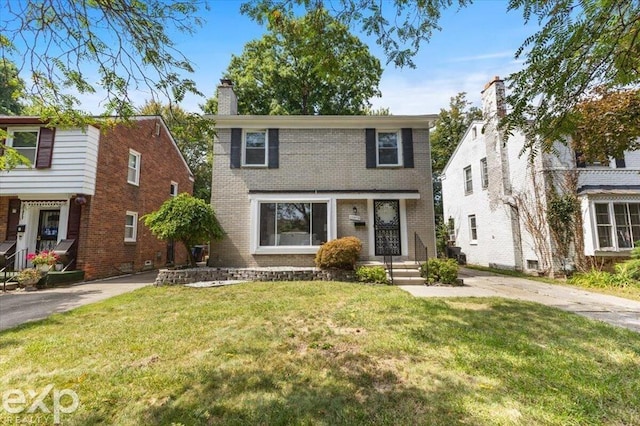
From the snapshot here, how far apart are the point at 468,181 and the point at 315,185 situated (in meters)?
10.3

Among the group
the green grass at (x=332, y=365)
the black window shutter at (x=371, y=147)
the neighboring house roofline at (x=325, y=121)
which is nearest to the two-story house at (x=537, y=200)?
the neighboring house roofline at (x=325, y=121)

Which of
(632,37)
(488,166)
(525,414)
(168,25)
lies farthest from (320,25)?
(488,166)

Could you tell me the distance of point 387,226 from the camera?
439 inches

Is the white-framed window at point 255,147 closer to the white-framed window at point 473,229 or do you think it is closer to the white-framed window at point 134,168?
the white-framed window at point 134,168

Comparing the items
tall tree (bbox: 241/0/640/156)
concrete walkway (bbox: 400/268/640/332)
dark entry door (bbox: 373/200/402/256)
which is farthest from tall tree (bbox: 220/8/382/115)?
tall tree (bbox: 241/0/640/156)

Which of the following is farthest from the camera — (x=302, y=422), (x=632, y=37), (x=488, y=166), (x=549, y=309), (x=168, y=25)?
(x=488, y=166)

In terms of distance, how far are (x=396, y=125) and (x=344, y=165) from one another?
2.52 metres

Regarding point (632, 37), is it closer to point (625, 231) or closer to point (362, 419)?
point (362, 419)

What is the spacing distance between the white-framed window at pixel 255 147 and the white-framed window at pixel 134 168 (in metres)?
5.72

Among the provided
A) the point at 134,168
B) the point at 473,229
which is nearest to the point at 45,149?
the point at 134,168

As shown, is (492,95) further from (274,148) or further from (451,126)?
(451,126)

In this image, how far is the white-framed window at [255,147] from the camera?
37.6 feet

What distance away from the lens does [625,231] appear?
1116 centimetres

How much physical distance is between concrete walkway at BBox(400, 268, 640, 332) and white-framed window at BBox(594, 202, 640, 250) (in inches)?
146
